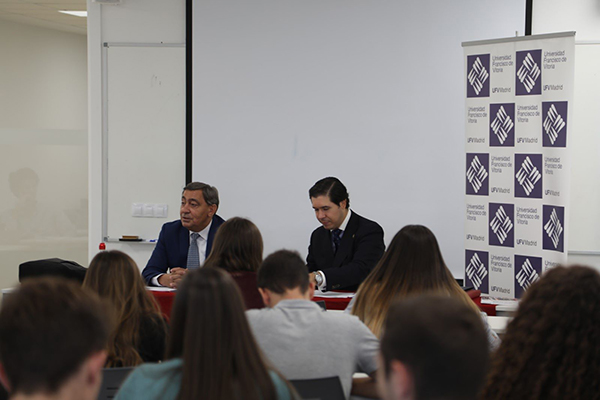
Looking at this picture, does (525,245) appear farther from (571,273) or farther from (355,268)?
(571,273)

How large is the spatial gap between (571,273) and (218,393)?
2.68 ft

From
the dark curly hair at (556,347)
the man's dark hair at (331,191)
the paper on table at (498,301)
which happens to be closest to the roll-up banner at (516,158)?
the paper on table at (498,301)

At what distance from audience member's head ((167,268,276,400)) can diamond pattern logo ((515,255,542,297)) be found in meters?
3.27

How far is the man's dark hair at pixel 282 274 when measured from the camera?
217cm

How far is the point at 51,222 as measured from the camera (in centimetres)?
598

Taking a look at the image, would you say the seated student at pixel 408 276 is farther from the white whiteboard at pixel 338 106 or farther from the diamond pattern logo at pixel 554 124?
the white whiteboard at pixel 338 106

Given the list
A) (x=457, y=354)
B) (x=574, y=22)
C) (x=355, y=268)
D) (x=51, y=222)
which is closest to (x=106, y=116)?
(x=51, y=222)

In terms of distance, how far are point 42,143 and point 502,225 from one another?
426 centimetres

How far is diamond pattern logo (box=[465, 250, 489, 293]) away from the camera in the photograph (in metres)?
4.48

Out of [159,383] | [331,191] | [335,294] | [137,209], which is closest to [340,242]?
[331,191]

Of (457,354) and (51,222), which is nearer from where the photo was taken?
(457,354)

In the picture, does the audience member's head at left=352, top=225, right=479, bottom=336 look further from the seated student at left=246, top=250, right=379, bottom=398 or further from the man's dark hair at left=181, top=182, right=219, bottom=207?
the man's dark hair at left=181, top=182, right=219, bottom=207

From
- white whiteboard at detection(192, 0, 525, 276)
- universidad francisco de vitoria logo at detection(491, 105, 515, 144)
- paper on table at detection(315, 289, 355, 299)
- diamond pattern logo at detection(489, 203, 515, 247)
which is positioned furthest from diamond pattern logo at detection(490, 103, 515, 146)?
paper on table at detection(315, 289, 355, 299)

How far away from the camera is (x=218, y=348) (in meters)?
1.34
